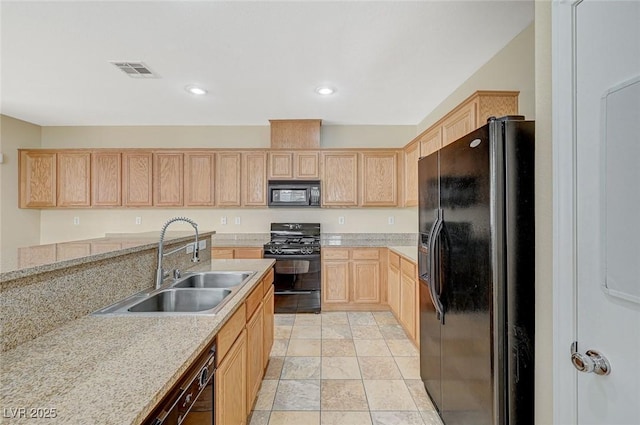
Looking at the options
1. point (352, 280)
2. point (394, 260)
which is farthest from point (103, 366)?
point (352, 280)

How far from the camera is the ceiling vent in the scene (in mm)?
2590

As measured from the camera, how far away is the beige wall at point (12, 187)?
392 centimetres

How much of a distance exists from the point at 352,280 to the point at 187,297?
2.55 m

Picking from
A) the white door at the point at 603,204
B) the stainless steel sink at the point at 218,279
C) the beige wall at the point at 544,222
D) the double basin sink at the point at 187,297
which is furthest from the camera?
the stainless steel sink at the point at 218,279

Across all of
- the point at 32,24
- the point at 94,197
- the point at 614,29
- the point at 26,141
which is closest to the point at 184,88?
the point at 32,24

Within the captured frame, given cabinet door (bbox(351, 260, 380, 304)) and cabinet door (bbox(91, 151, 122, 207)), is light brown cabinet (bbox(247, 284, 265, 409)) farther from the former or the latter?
cabinet door (bbox(91, 151, 122, 207))

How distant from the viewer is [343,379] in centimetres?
231

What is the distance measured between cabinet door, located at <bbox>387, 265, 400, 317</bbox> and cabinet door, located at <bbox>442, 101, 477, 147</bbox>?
1.63 metres

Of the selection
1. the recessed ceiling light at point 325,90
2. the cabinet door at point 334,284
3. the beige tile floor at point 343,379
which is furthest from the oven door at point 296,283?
the recessed ceiling light at point 325,90

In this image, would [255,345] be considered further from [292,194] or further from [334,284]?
[292,194]

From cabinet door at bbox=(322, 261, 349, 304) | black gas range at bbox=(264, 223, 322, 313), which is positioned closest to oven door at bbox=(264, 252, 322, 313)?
black gas range at bbox=(264, 223, 322, 313)

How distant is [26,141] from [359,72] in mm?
4920

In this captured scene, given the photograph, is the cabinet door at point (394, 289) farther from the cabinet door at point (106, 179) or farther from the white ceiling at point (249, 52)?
the cabinet door at point (106, 179)

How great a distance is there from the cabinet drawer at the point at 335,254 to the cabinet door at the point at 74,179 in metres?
3.48
